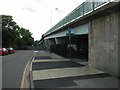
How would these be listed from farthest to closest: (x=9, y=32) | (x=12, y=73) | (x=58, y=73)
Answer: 1. (x=9, y=32)
2. (x=12, y=73)
3. (x=58, y=73)

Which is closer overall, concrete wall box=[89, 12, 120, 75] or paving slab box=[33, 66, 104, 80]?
concrete wall box=[89, 12, 120, 75]

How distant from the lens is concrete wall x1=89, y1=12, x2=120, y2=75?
810 cm

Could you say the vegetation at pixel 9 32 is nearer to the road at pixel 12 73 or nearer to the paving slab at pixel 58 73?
the road at pixel 12 73

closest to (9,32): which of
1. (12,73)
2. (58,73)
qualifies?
(12,73)

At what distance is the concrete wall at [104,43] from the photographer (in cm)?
810

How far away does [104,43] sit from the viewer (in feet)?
30.4

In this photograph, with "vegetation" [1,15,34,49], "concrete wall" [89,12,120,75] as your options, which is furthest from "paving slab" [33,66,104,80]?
"vegetation" [1,15,34,49]

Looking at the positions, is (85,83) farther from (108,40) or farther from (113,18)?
(113,18)

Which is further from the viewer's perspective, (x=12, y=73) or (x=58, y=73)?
(x=12, y=73)

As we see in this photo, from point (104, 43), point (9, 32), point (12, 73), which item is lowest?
point (12, 73)

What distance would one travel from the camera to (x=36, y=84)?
681cm

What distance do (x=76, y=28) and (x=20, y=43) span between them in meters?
64.1

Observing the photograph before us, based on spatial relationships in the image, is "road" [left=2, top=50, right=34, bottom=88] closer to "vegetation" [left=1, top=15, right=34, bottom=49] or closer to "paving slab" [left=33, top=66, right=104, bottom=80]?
"paving slab" [left=33, top=66, right=104, bottom=80]

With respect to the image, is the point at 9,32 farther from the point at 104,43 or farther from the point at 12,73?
the point at 104,43
